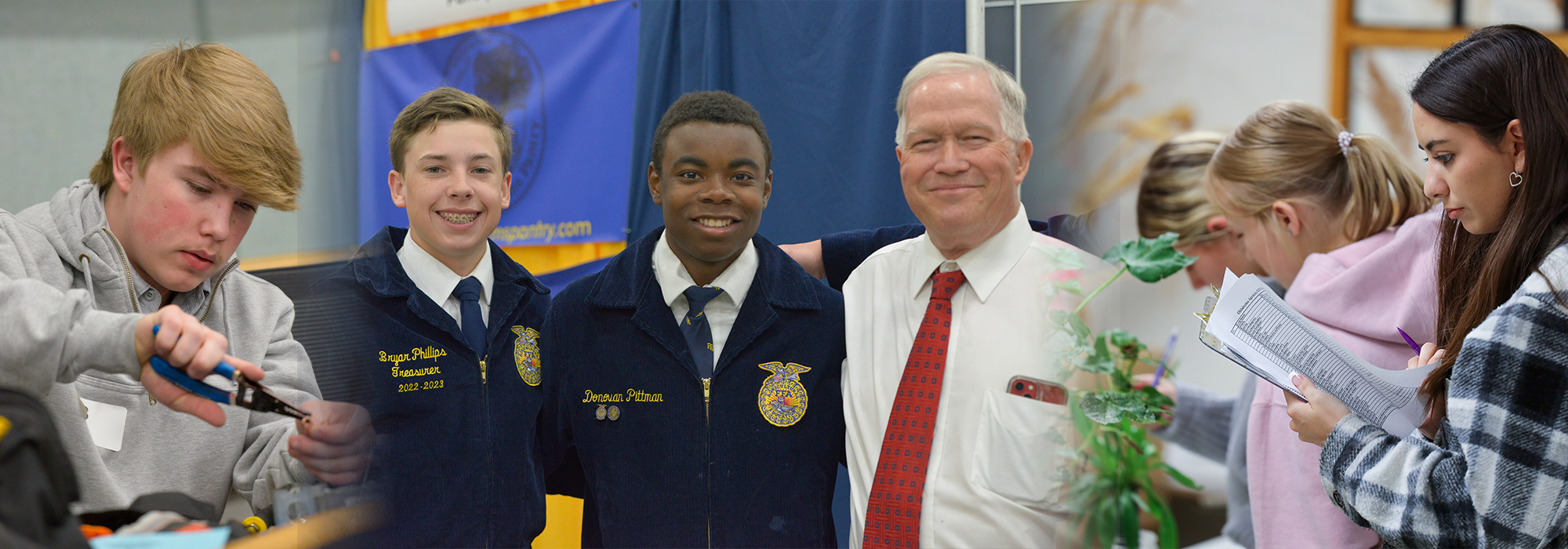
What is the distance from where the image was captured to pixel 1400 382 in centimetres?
162

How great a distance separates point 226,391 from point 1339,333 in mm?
2246

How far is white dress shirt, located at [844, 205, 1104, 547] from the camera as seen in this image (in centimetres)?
156

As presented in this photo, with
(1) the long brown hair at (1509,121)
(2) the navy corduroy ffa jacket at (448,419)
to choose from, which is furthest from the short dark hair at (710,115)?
(1) the long brown hair at (1509,121)

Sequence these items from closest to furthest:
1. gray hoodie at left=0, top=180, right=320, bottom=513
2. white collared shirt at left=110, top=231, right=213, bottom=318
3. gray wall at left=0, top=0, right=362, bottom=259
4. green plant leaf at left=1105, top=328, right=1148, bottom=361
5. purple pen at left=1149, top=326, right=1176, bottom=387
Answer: gray hoodie at left=0, top=180, right=320, bottom=513
white collared shirt at left=110, top=231, right=213, bottom=318
green plant leaf at left=1105, top=328, right=1148, bottom=361
gray wall at left=0, top=0, right=362, bottom=259
purple pen at left=1149, top=326, right=1176, bottom=387

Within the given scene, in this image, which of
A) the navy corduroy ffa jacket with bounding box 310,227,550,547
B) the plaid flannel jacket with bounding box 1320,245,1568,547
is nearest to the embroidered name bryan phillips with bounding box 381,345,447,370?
the navy corduroy ffa jacket with bounding box 310,227,550,547

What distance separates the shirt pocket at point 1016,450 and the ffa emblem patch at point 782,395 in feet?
1.03

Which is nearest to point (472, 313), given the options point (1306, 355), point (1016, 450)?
point (1016, 450)

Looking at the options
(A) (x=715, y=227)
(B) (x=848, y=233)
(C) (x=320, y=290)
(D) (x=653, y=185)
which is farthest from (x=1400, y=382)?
(C) (x=320, y=290)

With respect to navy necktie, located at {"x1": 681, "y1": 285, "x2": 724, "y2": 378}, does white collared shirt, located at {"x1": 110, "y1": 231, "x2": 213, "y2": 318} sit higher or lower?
higher

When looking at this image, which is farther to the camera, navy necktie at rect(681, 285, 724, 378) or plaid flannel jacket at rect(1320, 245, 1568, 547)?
navy necktie at rect(681, 285, 724, 378)

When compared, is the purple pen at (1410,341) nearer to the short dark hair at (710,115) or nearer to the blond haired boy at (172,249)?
the short dark hair at (710,115)

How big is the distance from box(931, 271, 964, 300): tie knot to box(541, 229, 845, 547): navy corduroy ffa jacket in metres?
0.19

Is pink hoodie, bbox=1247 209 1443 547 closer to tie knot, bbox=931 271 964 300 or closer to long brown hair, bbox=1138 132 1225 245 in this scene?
long brown hair, bbox=1138 132 1225 245

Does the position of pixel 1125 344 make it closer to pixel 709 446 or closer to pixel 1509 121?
pixel 1509 121
